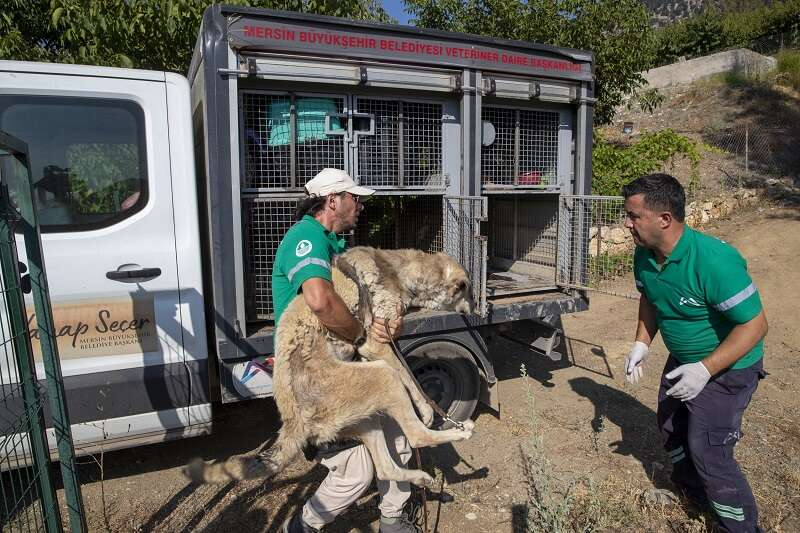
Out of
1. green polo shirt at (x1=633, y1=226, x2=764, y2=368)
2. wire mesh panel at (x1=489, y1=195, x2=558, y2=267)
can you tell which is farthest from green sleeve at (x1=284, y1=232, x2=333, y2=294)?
wire mesh panel at (x1=489, y1=195, x2=558, y2=267)

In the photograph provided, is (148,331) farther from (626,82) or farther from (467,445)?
(626,82)

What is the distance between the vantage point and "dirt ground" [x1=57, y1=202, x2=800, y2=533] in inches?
119

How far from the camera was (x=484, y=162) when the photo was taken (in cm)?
407

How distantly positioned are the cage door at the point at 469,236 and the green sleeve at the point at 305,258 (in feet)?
5.05

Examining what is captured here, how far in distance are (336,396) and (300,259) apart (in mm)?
658

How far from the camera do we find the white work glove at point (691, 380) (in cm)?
255

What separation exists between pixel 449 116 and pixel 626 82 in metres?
7.73

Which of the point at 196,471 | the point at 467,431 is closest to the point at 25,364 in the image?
the point at 196,471

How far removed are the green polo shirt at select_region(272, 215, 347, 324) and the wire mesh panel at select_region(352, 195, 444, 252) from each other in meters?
2.30

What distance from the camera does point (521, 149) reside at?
4.18 m

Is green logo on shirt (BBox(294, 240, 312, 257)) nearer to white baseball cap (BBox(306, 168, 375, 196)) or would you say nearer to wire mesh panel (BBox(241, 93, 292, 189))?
white baseball cap (BBox(306, 168, 375, 196))

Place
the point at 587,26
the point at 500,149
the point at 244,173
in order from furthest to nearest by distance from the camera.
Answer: the point at 587,26 < the point at 500,149 < the point at 244,173

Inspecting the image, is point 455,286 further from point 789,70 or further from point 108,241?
point 789,70

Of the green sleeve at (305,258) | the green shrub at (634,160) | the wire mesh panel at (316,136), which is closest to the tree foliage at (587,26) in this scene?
the green shrub at (634,160)
